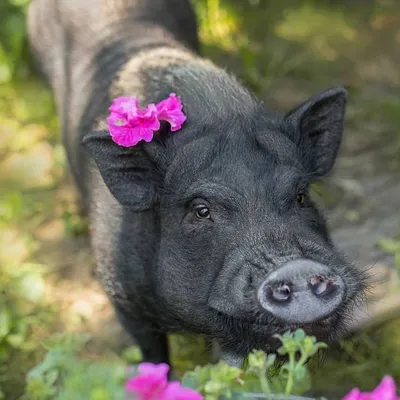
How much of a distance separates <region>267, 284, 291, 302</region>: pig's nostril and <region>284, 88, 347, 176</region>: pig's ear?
42.0 inches

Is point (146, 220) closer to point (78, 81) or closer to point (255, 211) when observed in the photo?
point (255, 211)

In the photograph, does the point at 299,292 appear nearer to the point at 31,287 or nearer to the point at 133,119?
the point at 133,119

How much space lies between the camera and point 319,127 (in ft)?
13.3

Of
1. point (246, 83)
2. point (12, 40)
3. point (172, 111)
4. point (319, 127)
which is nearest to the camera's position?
point (172, 111)

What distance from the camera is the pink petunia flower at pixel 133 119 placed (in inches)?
131

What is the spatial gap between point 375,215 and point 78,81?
2.12m

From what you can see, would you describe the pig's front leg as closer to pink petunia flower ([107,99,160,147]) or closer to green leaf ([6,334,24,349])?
green leaf ([6,334,24,349])

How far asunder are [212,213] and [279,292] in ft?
1.99

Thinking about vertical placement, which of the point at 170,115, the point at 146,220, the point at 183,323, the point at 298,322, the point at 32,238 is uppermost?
the point at 170,115

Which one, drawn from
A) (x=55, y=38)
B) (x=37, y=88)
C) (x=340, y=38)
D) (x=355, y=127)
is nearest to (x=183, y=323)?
(x=55, y=38)

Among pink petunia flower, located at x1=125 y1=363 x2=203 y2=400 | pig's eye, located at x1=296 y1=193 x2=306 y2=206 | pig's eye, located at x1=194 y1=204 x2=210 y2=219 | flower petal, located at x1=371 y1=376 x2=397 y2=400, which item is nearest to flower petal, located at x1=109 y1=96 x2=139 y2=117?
pig's eye, located at x1=194 y1=204 x2=210 y2=219

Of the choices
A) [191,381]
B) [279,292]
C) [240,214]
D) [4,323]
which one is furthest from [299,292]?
[4,323]

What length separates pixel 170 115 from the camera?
3.56m

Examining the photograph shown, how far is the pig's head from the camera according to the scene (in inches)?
119
